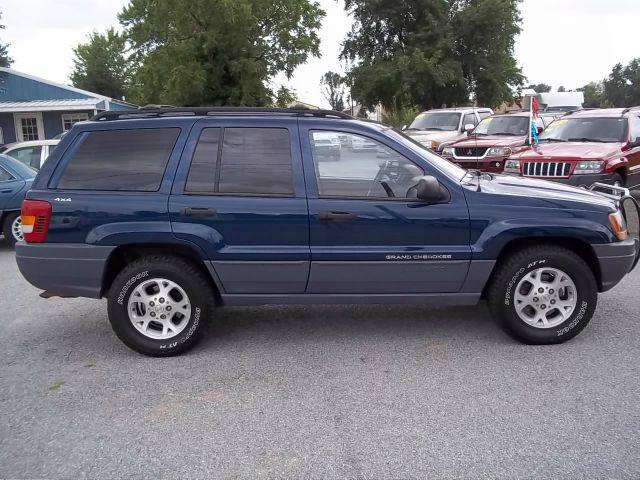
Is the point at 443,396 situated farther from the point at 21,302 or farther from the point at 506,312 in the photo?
the point at 21,302

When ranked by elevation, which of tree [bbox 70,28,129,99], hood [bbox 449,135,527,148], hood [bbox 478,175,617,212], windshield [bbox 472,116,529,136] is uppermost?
tree [bbox 70,28,129,99]

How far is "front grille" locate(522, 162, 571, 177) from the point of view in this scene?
903 cm

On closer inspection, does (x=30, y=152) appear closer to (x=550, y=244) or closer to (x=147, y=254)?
(x=147, y=254)

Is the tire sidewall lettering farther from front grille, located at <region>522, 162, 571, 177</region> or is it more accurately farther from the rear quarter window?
front grille, located at <region>522, 162, 571, 177</region>

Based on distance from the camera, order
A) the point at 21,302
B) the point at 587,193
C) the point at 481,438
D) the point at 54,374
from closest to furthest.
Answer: the point at 481,438 → the point at 54,374 → the point at 587,193 → the point at 21,302

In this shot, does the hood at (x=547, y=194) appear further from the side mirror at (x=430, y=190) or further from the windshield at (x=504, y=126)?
the windshield at (x=504, y=126)

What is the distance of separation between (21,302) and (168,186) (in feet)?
9.46

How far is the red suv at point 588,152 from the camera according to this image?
29.3 ft

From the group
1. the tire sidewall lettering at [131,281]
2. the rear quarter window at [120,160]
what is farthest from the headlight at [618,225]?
the tire sidewall lettering at [131,281]

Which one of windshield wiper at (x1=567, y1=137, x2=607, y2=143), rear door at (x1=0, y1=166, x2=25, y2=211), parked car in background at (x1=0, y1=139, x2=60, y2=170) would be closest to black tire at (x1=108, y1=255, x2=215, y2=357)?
rear door at (x1=0, y1=166, x2=25, y2=211)

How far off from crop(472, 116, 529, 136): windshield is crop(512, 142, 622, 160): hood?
138 inches

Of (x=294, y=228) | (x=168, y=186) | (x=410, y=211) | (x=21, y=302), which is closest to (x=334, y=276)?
(x=294, y=228)

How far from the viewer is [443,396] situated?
3795 millimetres

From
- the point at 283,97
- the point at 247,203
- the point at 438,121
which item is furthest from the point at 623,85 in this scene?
the point at 247,203
